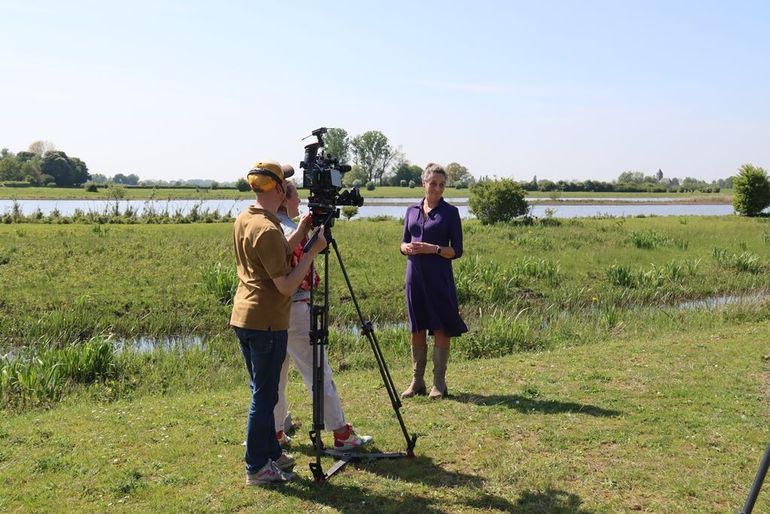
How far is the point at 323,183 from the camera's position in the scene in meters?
4.48

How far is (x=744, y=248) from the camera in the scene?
2081 centimetres

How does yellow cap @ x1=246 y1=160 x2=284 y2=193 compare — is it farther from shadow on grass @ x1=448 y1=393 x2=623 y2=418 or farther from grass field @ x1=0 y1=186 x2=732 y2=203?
grass field @ x1=0 y1=186 x2=732 y2=203

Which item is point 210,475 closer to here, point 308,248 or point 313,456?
point 313,456

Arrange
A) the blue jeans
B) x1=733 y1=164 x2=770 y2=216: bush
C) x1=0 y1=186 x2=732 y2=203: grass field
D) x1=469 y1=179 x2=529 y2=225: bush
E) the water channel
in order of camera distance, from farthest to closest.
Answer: x1=0 y1=186 x2=732 y2=203: grass field < x1=733 y1=164 x2=770 y2=216: bush < the water channel < x1=469 y1=179 x2=529 y2=225: bush < the blue jeans

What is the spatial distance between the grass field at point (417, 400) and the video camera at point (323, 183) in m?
1.85

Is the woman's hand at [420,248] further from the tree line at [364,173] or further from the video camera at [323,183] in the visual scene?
the tree line at [364,173]

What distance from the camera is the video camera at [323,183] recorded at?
4.46 metres

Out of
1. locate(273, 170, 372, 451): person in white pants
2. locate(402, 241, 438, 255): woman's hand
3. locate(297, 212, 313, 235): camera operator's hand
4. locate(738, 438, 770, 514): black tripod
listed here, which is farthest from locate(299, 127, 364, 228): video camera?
locate(738, 438, 770, 514): black tripod

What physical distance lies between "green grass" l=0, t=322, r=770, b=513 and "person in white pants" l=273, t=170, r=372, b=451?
0.78 ft

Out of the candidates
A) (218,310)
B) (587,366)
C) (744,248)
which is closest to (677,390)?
(587,366)

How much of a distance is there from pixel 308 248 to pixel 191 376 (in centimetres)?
517

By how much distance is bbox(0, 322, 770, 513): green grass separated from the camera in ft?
14.1

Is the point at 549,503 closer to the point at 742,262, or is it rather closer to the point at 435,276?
the point at 435,276

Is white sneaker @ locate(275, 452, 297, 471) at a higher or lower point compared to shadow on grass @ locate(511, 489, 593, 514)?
higher
